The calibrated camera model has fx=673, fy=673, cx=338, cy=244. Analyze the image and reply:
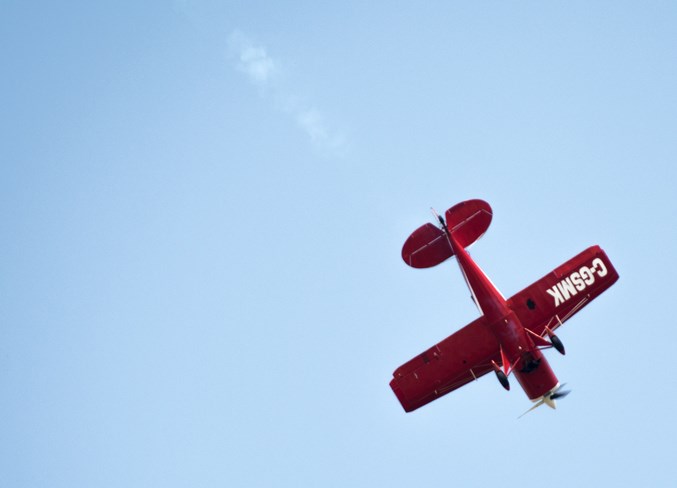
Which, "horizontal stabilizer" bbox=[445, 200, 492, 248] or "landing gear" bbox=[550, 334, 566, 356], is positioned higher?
"horizontal stabilizer" bbox=[445, 200, 492, 248]

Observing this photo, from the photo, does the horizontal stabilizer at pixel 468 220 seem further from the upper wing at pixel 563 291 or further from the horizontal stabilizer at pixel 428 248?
the upper wing at pixel 563 291

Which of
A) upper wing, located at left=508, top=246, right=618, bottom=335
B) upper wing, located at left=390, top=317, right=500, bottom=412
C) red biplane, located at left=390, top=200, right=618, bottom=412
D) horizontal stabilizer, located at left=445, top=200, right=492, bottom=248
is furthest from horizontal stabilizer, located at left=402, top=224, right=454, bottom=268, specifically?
upper wing, located at left=508, top=246, right=618, bottom=335

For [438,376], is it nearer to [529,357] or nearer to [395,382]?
[395,382]

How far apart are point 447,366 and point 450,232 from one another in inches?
239

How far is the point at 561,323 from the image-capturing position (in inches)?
1185

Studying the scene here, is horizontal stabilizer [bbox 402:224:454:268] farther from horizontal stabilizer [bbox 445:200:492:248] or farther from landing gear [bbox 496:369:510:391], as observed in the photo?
landing gear [bbox 496:369:510:391]

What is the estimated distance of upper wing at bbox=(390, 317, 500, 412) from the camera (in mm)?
29906

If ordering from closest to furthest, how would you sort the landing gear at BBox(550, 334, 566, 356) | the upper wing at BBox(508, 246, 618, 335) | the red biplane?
the landing gear at BBox(550, 334, 566, 356) → the red biplane → the upper wing at BBox(508, 246, 618, 335)

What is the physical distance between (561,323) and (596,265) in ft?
10.1

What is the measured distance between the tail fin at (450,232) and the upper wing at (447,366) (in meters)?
3.47

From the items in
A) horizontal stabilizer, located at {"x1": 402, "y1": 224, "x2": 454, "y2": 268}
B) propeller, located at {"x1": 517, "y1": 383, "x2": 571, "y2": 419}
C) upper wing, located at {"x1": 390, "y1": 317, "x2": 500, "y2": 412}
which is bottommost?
propeller, located at {"x1": 517, "y1": 383, "x2": 571, "y2": 419}

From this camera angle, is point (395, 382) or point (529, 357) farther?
point (395, 382)

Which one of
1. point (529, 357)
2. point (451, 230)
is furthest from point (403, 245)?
point (529, 357)

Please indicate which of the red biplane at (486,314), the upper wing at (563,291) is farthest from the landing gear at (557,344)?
the upper wing at (563,291)
